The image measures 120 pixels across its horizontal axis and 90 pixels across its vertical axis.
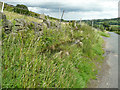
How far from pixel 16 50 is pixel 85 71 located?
11.2 ft

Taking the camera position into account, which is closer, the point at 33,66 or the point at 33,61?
the point at 33,66

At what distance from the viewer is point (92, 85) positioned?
477 cm

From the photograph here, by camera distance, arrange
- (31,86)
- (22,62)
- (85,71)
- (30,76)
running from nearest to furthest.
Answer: (31,86) < (30,76) < (22,62) < (85,71)

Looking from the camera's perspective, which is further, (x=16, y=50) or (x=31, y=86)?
(x=16, y=50)

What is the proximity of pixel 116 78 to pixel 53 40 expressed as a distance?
372 centimetres

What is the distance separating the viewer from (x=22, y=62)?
3.36 m

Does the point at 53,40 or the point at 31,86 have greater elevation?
the point at 53,40

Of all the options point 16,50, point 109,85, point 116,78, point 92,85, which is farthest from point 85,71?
point 16,50

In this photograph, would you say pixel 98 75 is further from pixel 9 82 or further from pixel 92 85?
pixel 9 82

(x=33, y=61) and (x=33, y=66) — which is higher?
(x=33, y=61)

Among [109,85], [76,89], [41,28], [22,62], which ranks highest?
[41,28]

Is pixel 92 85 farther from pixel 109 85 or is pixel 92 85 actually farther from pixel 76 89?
pixel 76 89

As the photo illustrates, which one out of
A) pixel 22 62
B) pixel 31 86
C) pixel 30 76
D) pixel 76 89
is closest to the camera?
pixel 31 86

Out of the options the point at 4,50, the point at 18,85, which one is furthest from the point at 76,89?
the point at 4,50
